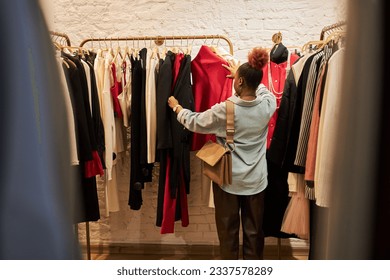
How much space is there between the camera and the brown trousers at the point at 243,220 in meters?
1.20

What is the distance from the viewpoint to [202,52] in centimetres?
128

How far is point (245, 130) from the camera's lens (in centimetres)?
111

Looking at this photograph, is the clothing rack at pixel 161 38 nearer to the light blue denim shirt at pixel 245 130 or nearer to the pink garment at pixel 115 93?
the pink garment at pixel 115 93

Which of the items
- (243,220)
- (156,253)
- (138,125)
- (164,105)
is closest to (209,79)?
(164,105)

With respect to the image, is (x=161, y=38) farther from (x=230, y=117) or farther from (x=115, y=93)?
(x=230, y=117)

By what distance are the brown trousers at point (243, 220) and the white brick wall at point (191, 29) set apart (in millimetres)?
264

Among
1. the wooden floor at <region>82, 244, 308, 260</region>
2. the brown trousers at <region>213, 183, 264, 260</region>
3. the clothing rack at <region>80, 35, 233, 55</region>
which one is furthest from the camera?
the clothing rack at <region>80, 35, 233, 55</region>

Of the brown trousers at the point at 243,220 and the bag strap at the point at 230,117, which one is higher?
the bag strap at the point at 230,117

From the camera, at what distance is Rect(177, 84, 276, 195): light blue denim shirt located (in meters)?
1.10

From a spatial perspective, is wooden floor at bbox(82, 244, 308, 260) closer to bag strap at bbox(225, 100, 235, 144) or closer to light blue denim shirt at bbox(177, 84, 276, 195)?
light blue denim shirt at bbox(177, 84, 276, 195)

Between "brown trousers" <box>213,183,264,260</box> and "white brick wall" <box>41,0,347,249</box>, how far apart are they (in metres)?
0.26

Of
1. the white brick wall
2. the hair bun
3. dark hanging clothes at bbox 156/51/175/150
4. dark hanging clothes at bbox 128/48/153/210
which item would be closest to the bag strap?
the hair bun

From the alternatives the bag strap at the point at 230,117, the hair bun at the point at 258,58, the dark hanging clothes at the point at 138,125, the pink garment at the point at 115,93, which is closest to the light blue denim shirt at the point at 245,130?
the bag strap at the point at 230,117
